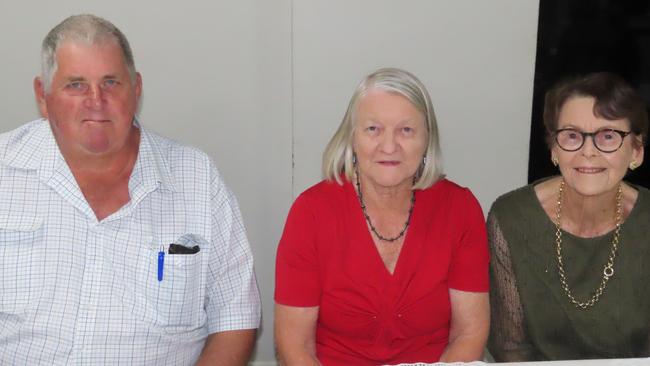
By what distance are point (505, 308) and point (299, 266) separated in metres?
0.63

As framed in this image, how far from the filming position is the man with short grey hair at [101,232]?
1.99 m

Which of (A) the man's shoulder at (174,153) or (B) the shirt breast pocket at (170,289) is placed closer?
(B) the shirt breast pocket at (170,289)

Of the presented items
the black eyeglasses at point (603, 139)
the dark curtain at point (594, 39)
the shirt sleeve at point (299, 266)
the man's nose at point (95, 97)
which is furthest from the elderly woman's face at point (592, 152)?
the man's nose at point (95, 97)

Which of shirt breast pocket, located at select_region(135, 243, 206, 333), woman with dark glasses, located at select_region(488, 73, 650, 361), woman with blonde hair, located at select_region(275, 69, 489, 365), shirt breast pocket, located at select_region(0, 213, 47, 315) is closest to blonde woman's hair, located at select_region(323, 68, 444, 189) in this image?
woman with blonde hair, located at select_region(275, 69, 489, 365)

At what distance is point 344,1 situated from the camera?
2945mm

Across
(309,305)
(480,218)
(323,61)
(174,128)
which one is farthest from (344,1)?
(309,305)

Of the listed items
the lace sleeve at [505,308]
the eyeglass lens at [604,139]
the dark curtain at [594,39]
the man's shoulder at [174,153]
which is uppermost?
the dark curtain at [594,39]

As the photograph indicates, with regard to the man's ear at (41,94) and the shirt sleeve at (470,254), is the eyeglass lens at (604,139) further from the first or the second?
the man's ear at (41,94)

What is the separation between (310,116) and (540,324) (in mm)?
1224

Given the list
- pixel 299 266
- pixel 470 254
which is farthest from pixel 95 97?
pixel 470 254

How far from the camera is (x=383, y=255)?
7.30 ft

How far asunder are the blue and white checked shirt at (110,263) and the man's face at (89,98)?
0.34 ft

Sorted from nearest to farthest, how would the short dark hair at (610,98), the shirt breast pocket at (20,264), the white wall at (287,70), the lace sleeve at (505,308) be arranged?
the shirt breast pocket at (20,264)
the short dark hair at (610,98)
the lace sleeve at (505,308)
the white wall at (287,70)

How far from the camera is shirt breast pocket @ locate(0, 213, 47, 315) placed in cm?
198
